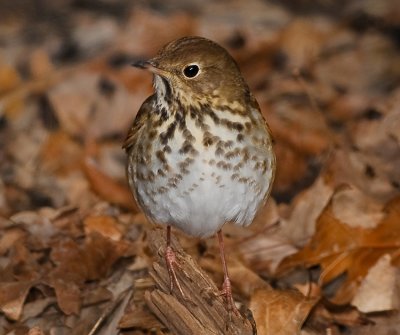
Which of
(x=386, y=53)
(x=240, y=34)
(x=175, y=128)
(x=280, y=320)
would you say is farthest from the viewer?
(x=240, y=34)

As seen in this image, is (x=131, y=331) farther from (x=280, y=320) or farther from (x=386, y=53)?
(x=386, y=53)

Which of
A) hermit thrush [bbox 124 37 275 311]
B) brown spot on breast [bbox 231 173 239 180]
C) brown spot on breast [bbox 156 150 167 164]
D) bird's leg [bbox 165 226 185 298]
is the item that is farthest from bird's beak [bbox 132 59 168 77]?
bird's leg [bbox 165 226 185 298]

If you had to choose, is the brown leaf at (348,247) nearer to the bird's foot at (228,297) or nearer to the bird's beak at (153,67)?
the bird's foot at (228,297)

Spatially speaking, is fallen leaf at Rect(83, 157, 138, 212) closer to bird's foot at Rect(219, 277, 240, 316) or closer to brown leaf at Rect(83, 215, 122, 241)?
brown leaf at Rect(83, 215, 122, 241)

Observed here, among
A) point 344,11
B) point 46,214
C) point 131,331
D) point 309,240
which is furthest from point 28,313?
point 344,11

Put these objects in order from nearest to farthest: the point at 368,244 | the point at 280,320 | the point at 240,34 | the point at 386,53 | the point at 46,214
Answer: the point at 280,320, the point at 368,244, the point at 46,214, the point at 386,53, the point at 240,34

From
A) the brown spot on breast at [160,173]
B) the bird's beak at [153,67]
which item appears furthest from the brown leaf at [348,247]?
the bird's beak at [153,67]
